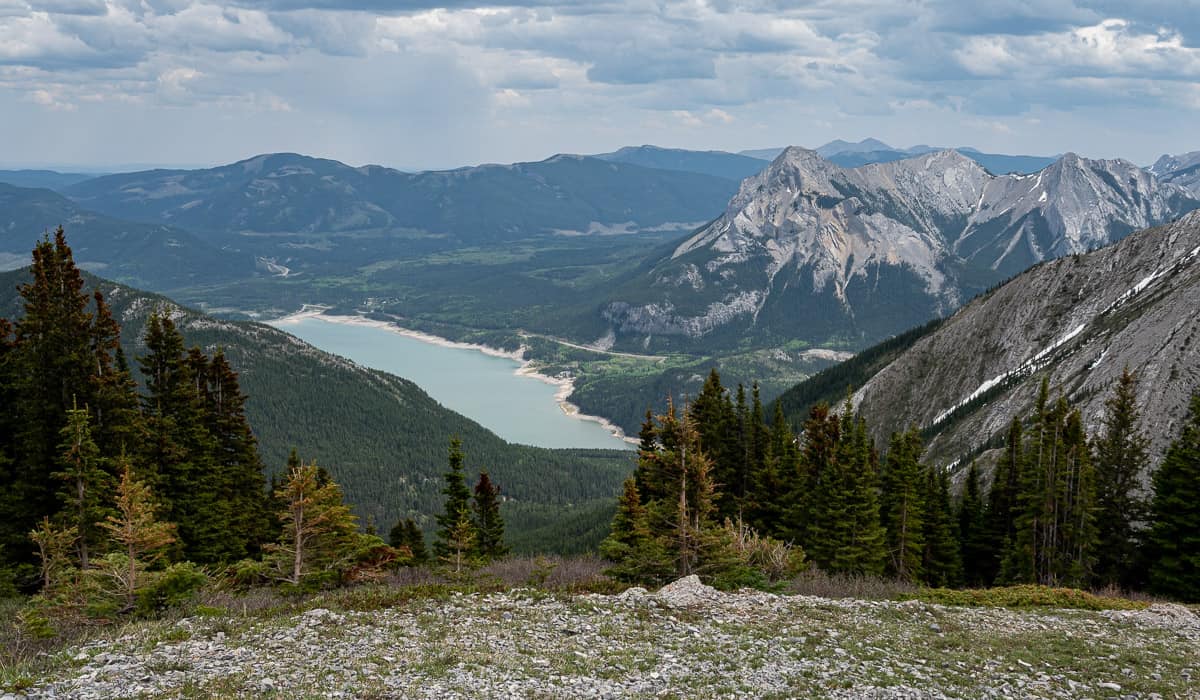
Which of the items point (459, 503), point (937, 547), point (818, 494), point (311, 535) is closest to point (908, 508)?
point (818, 494)

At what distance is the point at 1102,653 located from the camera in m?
25.0

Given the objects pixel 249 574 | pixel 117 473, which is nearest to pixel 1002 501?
pixel 249 574

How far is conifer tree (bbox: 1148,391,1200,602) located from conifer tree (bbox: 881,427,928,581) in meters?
12.9

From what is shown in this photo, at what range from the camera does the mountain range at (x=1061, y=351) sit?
80.6 metres

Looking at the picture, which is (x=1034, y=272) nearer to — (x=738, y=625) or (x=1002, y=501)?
(x=1002, y=501)

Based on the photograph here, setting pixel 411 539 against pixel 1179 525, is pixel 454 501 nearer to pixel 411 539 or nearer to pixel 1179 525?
pixel 411 539

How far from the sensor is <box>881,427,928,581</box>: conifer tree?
51906 millimetres

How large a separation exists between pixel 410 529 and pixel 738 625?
47462mm

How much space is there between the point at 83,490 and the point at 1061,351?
111m

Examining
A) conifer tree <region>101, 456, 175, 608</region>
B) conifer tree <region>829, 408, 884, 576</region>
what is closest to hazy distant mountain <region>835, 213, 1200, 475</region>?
conifer tree <region>829, 408, 884, 576</region>

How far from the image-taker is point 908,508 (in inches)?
2035

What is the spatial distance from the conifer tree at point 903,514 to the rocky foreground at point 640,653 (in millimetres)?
21871

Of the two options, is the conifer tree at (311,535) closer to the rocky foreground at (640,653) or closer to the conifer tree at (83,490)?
the conifer tree at (83,490)

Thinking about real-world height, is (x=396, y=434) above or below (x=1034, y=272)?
below
